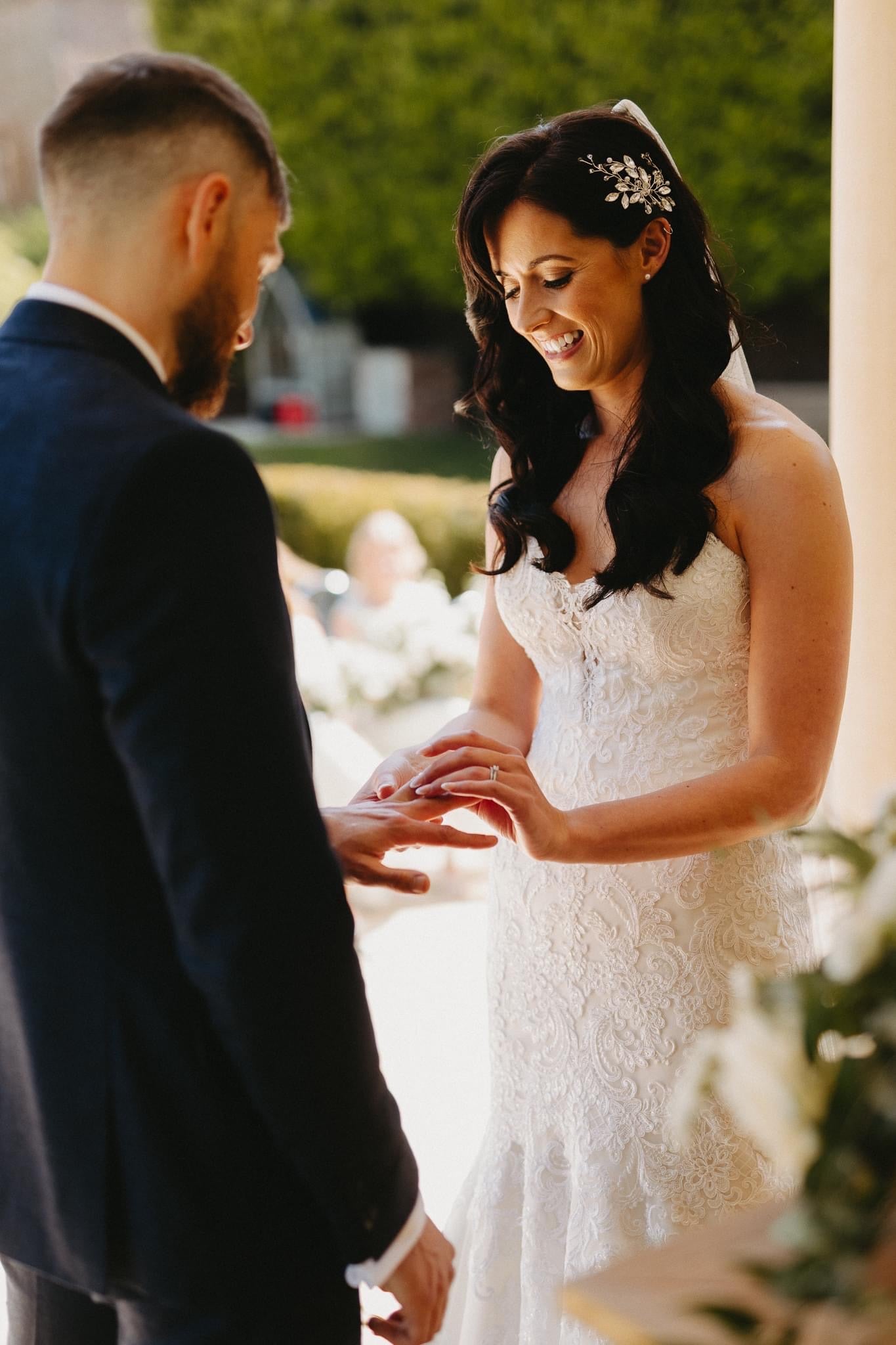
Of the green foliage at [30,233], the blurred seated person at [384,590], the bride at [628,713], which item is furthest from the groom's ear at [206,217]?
the green foliage at [30,233]

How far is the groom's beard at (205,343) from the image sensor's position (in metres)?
1.48

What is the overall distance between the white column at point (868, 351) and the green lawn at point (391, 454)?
584 inches

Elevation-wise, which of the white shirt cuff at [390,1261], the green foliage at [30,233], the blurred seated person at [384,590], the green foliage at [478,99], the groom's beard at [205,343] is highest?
the green foliage at [478,99]

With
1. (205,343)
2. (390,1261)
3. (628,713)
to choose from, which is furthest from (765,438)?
(390,1261)

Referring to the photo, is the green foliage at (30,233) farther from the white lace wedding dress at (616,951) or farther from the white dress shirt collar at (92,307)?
the white dress shirt collar at (92,307)

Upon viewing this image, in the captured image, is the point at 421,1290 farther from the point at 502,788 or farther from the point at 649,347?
the point at 649,347

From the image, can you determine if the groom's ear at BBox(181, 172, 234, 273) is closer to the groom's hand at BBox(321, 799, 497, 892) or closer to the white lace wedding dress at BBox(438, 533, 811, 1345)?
the groom's hand at BBox(321, 799, 497, 892)

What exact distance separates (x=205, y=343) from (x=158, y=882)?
0.60m

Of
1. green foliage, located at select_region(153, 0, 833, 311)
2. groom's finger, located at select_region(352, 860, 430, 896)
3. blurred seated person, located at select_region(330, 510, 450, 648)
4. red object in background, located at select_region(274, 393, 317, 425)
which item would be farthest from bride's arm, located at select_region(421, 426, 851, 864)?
red object in background, located at select_region(274, 393, 317, 425)

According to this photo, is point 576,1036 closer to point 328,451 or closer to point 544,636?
point 544,636

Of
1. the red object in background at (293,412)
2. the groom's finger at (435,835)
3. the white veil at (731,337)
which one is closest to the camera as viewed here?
the groom's finger at (435,835)

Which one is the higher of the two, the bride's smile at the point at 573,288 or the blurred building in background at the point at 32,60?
the blurred building in background at the point at 32,60

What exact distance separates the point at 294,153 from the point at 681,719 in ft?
67.9

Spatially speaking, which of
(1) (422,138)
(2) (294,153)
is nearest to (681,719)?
(1) (422,138)
